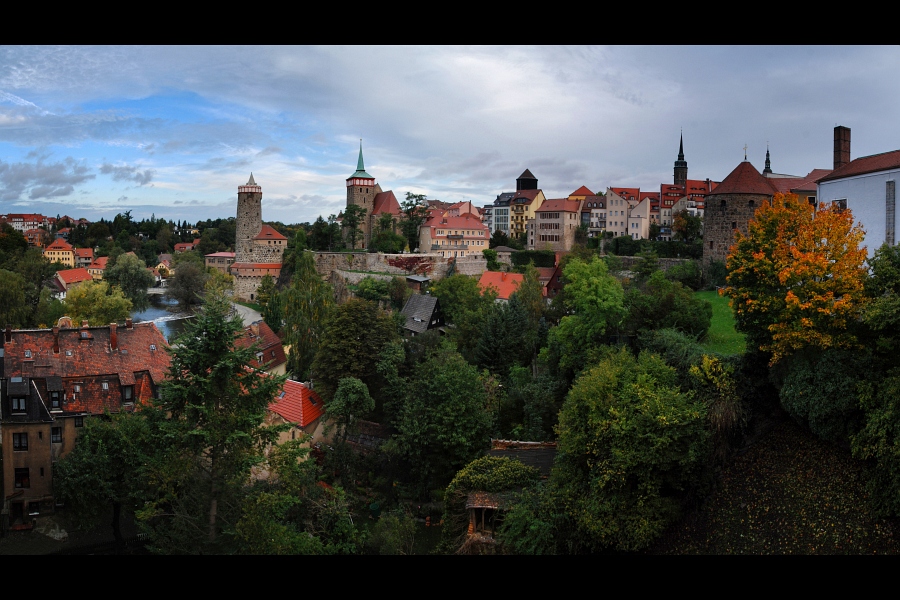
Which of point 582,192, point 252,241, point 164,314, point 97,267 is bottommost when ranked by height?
point 164,314

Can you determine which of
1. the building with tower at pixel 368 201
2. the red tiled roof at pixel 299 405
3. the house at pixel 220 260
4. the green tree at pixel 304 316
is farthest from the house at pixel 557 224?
the red tiled roof at pixel 299 405

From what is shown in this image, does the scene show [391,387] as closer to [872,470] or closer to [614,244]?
[872,470]

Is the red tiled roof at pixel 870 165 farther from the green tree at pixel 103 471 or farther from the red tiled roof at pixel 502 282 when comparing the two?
the red tiled roof at pixel 502 282

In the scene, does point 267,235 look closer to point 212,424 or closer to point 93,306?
point 93,306

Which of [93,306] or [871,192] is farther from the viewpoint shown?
[93,306]

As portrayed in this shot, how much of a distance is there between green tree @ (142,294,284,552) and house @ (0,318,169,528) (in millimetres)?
3888

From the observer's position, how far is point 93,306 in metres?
27.6

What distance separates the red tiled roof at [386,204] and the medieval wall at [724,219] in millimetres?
26753

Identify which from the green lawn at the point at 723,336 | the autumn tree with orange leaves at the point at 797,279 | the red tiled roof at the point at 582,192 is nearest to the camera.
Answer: the autumn tree with orange leaves at the point at 797,279

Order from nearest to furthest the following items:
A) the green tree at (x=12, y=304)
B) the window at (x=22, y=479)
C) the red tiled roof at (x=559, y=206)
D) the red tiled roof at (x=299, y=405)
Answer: the window at (x=22, y=479) → the red tiled roof at (x=299, y=405) → the green tree at (x=12, y=304) → the red tiled roof at (x=559, y=206)

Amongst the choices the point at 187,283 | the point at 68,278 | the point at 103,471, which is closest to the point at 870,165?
A: the point at 103,471

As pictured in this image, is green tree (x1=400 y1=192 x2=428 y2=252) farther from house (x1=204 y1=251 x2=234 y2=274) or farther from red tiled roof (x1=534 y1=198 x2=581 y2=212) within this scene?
house (x1=204 y1=251 x2=234 y2=274)

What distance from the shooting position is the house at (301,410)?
64.3 ft

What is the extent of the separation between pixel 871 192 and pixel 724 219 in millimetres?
15325
